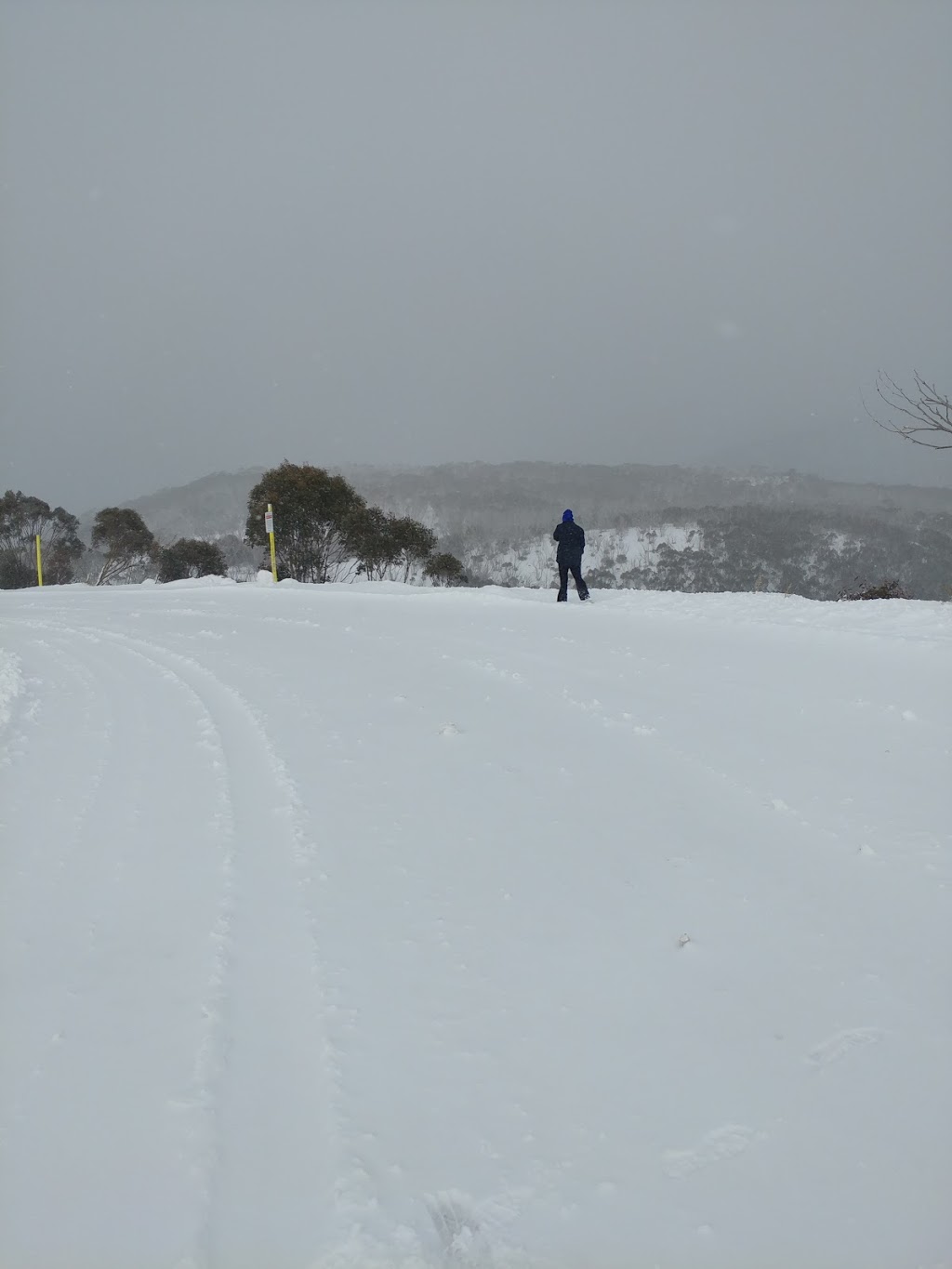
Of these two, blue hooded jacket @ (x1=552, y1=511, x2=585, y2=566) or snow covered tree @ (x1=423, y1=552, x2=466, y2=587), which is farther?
snow covered tree @ (x1=423, y1=552, x2=466, y2=587)

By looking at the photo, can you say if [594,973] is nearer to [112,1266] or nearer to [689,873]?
[689,873]

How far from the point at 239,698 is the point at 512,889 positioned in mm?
3765

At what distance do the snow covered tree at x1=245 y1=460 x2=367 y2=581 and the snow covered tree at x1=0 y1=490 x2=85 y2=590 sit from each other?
17.5m

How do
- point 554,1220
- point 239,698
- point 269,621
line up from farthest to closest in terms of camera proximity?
point 269,621 < point 239,698 < point 554,1220

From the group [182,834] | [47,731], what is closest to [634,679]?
[182,834]

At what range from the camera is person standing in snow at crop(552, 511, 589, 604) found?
1286cm

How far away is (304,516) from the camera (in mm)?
32688

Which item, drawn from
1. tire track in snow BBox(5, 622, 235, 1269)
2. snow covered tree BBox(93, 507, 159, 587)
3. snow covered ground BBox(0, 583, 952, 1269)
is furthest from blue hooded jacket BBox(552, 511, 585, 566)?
snow covered tree BBox(93, 507, 159, 587)

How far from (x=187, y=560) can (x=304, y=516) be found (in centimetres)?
1639

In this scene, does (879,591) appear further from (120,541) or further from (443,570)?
(120,541)

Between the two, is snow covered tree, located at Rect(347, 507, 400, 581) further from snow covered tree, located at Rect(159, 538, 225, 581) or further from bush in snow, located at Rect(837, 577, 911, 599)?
bush in snow, located at Rect(837, 577, 911, 599)

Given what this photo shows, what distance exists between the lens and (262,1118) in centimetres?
207

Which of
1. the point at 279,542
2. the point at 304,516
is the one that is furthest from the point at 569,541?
the point at 279,542

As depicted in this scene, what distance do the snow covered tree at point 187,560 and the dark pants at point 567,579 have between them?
36358 millimetres
